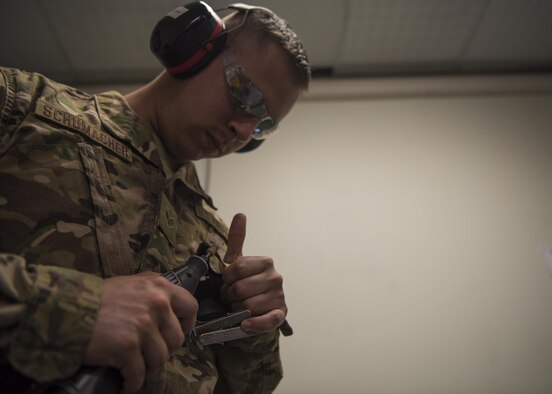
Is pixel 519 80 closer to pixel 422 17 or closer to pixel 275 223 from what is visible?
pixel 422 17

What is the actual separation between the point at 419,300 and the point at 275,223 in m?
0.59

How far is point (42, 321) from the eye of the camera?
1.26 ft

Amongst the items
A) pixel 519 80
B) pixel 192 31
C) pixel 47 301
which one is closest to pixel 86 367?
pixel 47 301

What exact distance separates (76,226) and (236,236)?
0.31 meters

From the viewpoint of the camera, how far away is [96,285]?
0.44 meters

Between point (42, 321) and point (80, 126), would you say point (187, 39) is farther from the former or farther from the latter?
point (42, 321)

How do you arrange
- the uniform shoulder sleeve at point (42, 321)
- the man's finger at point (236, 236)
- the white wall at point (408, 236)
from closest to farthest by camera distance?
the uniform shoulder sleeve at point (42, 321)
the man's finger at point (236, 236)
the white wall at point (408, 236)

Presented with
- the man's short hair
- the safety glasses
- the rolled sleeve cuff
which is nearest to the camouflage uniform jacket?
the rolled sleeve cuff

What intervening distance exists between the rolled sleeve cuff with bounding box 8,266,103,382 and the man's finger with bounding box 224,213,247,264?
0.38 m

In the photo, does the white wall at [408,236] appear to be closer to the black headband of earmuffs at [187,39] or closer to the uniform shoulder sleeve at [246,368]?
the uniform shoulder sleeve at [246,368]

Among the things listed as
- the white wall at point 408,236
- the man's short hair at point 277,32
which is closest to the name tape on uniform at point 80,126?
the man's short hair at point 277,32

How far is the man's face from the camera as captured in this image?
87 cm

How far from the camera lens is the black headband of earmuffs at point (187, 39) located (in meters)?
0.83

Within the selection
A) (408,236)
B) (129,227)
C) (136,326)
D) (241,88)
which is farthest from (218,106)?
(408,236)
